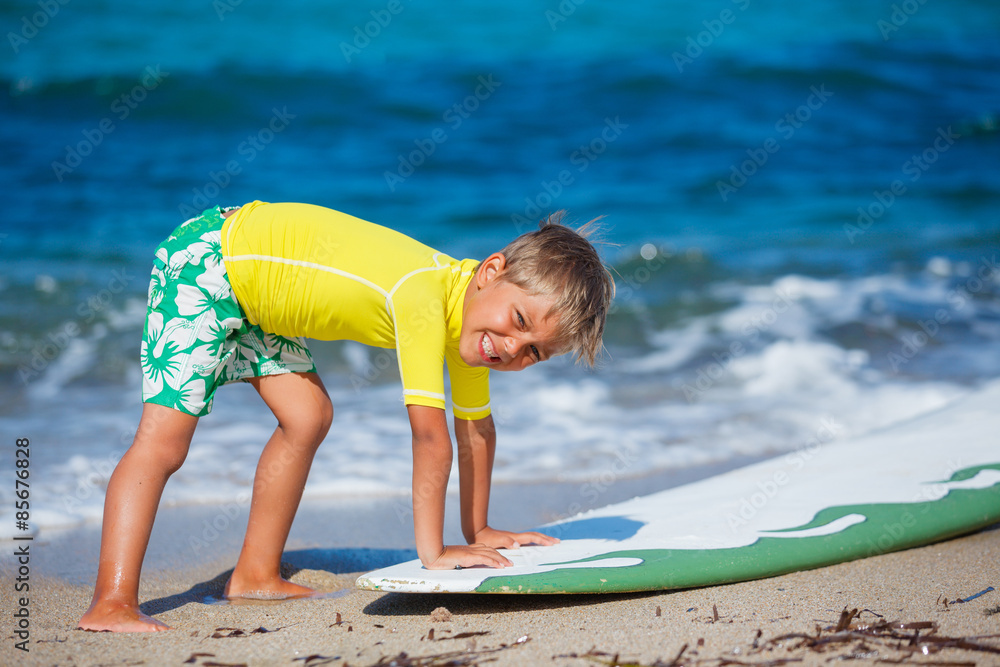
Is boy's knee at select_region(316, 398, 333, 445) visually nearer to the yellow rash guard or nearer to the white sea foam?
the yellow rash guard

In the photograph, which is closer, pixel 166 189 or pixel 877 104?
pixel 166 189

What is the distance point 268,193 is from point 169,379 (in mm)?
8449

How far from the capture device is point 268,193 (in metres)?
10.2

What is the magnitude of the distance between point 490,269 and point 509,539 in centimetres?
86

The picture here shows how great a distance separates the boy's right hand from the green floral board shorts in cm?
73

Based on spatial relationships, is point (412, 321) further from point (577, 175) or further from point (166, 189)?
point (577, 175)

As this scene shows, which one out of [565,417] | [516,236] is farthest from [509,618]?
A: [516,236]

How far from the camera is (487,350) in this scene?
209cm

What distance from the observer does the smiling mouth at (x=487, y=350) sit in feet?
6.85

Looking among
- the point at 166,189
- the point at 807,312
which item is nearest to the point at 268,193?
the point at 166,189

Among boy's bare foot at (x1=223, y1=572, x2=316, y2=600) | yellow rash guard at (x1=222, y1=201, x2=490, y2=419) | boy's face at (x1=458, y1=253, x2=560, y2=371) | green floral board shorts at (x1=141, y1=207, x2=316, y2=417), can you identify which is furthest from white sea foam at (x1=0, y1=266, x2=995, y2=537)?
boy's face at (x1=458, y1=253, x2=560, y2=371)

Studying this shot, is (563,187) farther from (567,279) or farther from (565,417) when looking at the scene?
(567,279)

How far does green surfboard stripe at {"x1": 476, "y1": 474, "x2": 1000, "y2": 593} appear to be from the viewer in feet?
7.10

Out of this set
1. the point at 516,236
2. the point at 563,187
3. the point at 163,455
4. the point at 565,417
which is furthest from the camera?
the point at 563,187
